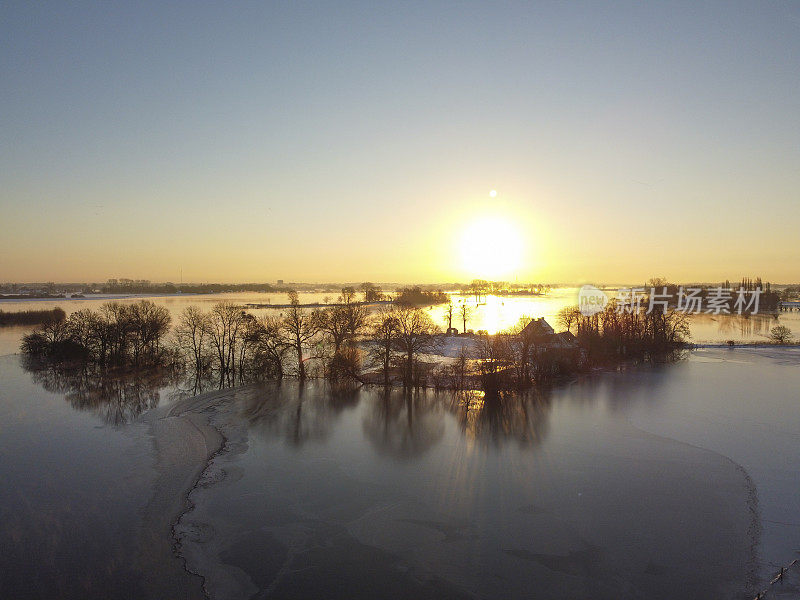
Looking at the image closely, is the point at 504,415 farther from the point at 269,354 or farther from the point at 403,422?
the point at 269,354

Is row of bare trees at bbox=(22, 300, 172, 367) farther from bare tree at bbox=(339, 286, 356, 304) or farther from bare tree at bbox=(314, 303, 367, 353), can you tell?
bare tree at bbox=(339, 286, 356, 304)

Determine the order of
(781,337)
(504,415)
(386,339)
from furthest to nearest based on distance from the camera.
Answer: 1. (781,337)
2. (386,339)
3. (504,415)

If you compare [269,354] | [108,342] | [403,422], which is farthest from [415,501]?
[108,342]

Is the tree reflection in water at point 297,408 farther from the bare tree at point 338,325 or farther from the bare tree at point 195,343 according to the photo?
the bare tree at point 195,343

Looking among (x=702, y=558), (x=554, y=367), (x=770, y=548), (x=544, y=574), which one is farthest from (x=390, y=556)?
(x=554, y=367)

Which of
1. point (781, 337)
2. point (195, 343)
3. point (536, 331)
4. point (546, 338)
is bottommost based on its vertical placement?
point (781, 337)

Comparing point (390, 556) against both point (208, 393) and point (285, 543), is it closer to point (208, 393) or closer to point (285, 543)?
point (285, 543)

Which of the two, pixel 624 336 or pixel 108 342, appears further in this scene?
pixel 624 336

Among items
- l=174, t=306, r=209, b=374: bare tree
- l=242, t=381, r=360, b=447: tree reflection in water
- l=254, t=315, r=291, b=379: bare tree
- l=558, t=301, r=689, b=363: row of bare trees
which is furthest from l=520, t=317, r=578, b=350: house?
l=174, t=306, r=209, b=374: bare tree
